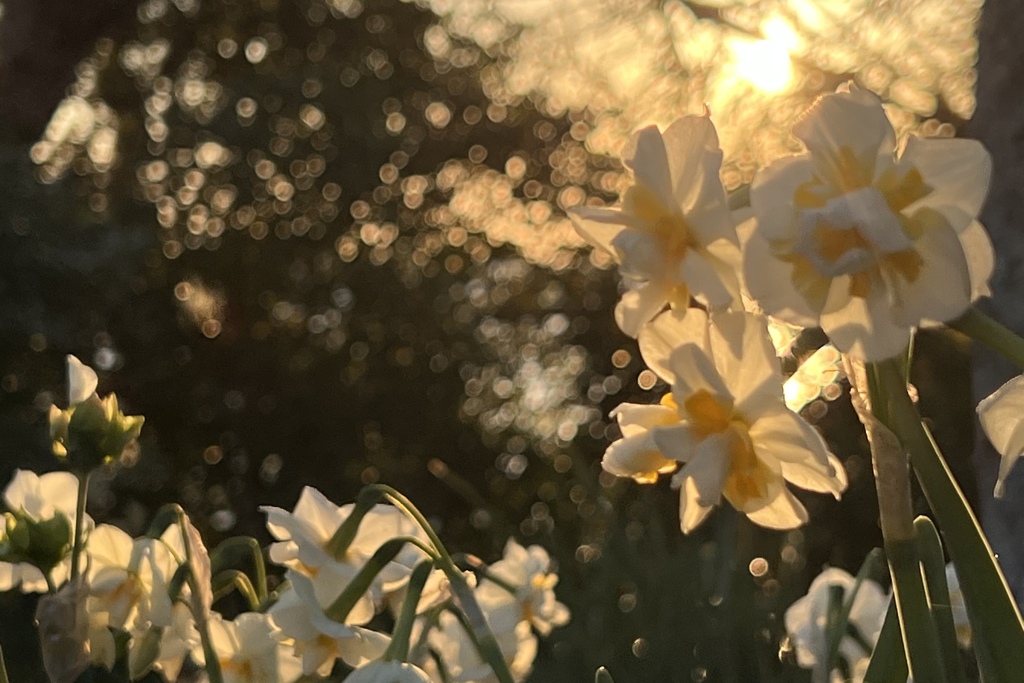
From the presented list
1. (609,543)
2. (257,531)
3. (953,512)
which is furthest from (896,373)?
(257,531)

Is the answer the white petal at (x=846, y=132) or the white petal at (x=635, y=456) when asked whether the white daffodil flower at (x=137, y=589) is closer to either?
the white petal at (x=635, y=456)

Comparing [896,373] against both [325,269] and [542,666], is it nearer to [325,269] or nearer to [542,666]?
[542,666]

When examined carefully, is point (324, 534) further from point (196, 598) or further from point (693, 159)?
point (693, 159)

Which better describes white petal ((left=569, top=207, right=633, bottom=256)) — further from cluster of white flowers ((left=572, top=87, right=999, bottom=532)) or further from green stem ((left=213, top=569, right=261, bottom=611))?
green stem ((left=213, top=569, right=261, bottom=611))

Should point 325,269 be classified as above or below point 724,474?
above

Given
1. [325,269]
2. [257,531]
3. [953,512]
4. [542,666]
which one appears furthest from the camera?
[325,269]

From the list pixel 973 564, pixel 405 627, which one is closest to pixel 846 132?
pixel 973 564

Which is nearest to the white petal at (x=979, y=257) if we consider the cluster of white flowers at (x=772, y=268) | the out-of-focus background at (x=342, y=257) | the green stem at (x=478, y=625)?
the cluster of white flowers at (x=772, y=268)

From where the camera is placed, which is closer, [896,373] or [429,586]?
[896,373]
